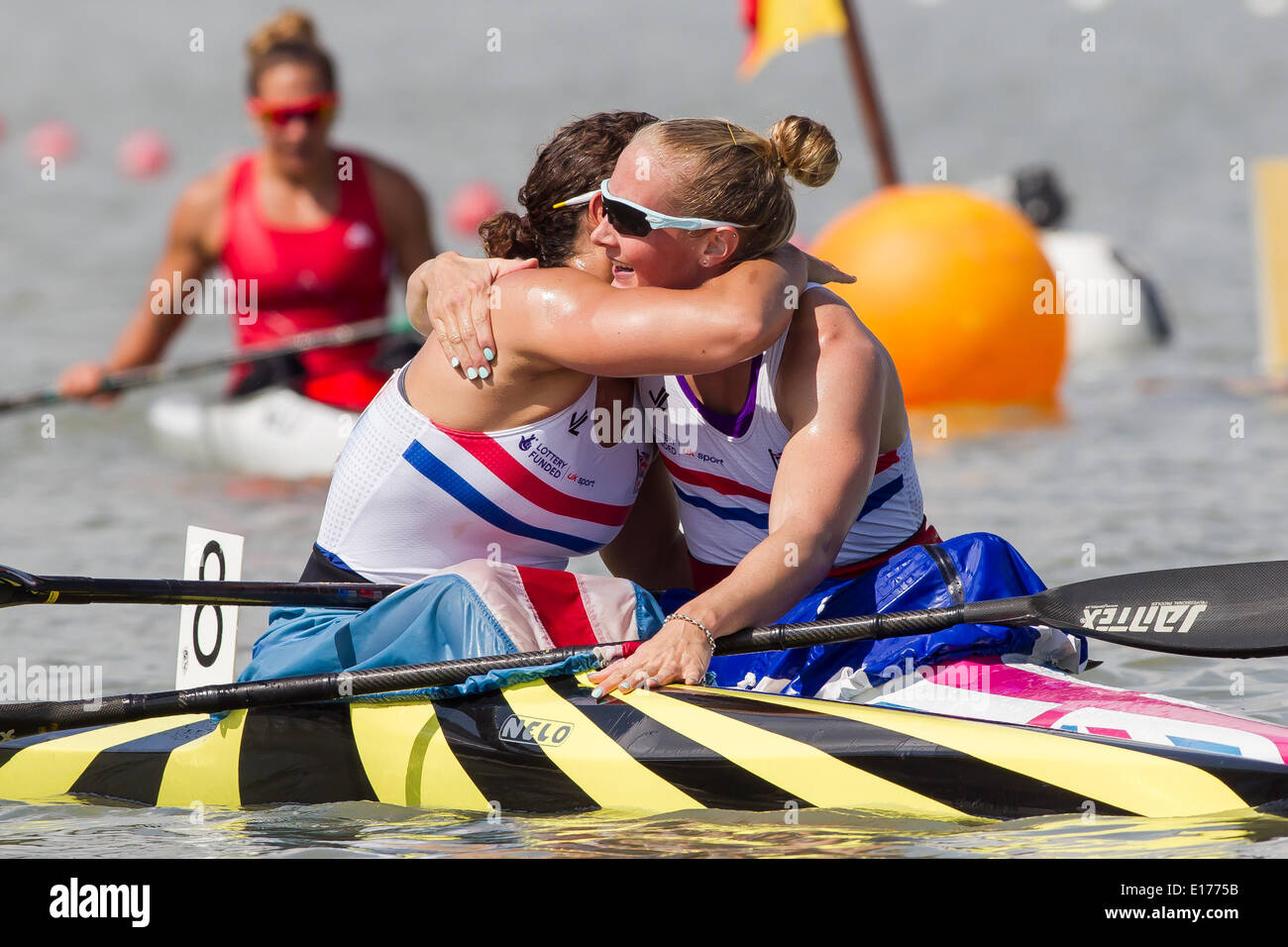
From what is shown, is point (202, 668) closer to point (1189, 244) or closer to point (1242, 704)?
point (1242, 704)

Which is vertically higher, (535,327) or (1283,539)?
(535,327)

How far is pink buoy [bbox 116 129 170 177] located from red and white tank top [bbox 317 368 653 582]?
51.3ft

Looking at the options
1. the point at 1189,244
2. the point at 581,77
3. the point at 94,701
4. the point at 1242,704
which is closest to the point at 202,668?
the point at 94,701

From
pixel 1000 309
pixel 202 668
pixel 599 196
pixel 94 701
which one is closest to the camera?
pixel 599 196

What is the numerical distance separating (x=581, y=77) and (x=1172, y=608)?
1929 cm

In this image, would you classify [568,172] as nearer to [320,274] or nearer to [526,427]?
[526,427]

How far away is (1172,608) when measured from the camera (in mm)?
2936

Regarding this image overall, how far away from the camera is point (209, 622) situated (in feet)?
11.1

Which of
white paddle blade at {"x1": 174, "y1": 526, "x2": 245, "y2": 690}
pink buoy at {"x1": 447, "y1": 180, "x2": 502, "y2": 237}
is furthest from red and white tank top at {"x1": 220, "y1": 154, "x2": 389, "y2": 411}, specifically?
pink buoy at {"x1": 447, "y1": 180, "x2": 502, "y2": 237}

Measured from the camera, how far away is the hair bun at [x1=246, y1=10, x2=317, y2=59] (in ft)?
21.1

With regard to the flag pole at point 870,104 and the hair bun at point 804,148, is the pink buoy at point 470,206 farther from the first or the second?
the hair bun at point 804,148

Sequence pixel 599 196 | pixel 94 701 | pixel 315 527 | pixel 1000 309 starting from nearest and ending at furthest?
pixel 599 196, pixel 94 701, pixel 315 527, pixel 1000 309

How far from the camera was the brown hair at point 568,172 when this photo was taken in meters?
2.91

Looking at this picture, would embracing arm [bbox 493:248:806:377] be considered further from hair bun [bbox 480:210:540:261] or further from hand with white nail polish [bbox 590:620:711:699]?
hand with white nail polish [bbox 590:620:711:699]
